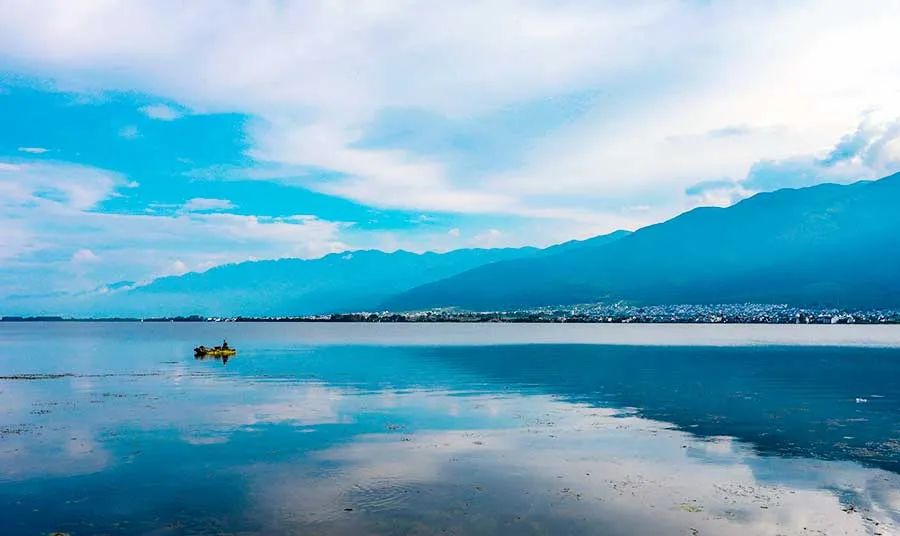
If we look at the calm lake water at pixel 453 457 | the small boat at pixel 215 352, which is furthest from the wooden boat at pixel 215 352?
the calm lake water at pixel 453 457

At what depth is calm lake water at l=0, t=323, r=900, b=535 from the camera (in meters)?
27.7

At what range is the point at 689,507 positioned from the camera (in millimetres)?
29125

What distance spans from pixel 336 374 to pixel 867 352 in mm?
106306

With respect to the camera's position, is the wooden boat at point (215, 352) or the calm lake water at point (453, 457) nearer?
the calm lake water at point (453, 457)

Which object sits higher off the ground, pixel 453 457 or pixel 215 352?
pixel 215 352

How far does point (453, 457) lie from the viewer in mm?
39125

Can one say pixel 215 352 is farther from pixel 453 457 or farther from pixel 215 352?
pixel 453 457

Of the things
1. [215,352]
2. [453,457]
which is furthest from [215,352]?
[453,457]

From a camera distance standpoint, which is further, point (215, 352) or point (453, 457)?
point (215, 352)

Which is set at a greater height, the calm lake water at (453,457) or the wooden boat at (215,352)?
the wooden boat at (215,352)

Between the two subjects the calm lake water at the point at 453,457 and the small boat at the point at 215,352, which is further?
the small boat at the point at 215,352

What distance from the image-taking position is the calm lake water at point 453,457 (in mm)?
27703

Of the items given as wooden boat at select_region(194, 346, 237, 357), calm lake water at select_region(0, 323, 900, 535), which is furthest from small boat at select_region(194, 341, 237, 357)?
calm lake water at select_region(0, 323, 900, 535)

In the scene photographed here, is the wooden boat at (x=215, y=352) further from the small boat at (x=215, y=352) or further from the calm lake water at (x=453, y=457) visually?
the calm lake water at (x=453, y=457)
